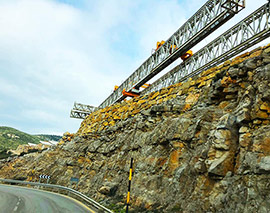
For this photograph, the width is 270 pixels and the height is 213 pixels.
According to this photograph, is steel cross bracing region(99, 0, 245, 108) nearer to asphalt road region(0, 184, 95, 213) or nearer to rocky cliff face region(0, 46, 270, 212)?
rocky cliff face region(0, 46, 270, 212)

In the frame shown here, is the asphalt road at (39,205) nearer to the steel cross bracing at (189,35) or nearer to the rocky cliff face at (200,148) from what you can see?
the rocky cliff face at (200,148)

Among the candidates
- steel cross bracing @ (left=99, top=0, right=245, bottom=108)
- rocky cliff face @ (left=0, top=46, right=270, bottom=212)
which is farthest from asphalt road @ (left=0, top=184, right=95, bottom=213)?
steel cross bracing @ (left=99, top=0, right=245, bottom=108)

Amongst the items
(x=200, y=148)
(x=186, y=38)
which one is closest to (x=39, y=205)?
(x=200, y=148)

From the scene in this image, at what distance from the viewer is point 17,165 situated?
3756cm

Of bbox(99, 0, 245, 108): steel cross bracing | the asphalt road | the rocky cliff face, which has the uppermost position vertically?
bbox(99, 0, 245, 108): steel cross bracing

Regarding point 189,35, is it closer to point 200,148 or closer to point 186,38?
point 186,38

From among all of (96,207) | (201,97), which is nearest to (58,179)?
(96,207)

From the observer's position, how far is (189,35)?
18.9 metres

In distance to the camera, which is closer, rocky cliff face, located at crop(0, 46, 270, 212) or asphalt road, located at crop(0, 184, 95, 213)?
rocky cliff face, located at crop(0, 46, 270, 212)

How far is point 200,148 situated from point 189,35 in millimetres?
13271

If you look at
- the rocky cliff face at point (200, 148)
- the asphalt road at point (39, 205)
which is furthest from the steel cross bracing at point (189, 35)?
the asphalt road at point (39, 205)

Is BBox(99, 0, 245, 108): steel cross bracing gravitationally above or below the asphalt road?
above

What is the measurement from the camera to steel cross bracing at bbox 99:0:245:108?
50.9 feet

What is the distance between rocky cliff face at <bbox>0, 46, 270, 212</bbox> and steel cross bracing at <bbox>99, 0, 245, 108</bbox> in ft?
18.5
